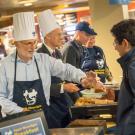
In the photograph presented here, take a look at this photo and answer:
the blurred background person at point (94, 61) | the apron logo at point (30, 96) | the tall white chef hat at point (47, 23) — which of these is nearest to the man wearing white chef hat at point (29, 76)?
the apron logo at point (30, 96)

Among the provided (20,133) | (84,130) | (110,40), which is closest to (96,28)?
(110,40)

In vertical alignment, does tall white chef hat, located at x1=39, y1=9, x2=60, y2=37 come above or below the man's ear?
above

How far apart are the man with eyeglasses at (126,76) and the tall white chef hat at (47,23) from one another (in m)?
1.00

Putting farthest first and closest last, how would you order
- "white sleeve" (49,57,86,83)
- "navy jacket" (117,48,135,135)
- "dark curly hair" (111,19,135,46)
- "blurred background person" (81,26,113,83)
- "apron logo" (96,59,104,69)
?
"apron logo" (96,59,104,69)
"blurred background person" (81,26,113,83)
"white sleeve" (49,57,86,83)
"dark curly hair" (111,19,135,46)
"navy jacket" (117,48,135,135)

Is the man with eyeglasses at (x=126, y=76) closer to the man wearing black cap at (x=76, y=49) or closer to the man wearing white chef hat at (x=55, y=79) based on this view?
the man wearing white chef hat at (x=55, y=79)

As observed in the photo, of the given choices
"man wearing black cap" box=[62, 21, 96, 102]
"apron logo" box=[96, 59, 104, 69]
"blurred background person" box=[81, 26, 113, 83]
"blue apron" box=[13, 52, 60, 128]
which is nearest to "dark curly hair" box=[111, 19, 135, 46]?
"blue apron" box=[13, 52, 60, 128]

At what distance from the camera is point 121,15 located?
548cm

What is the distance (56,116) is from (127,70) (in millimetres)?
812

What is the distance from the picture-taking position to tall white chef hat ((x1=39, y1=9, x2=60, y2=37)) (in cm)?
292

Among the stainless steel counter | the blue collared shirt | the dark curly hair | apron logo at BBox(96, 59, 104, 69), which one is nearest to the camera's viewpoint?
the stainless steel counter

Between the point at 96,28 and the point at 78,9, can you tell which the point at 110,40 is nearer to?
the point at 96,28

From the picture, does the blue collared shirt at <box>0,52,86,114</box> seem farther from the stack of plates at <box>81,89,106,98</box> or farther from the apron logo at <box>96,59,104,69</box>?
the apron logo at <box>96,59,104,69</box>

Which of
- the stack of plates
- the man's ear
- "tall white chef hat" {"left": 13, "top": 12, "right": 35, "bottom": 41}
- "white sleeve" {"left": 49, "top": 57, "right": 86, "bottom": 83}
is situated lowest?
the stack of plates

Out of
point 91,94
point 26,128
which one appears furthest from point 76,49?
point 26,128
